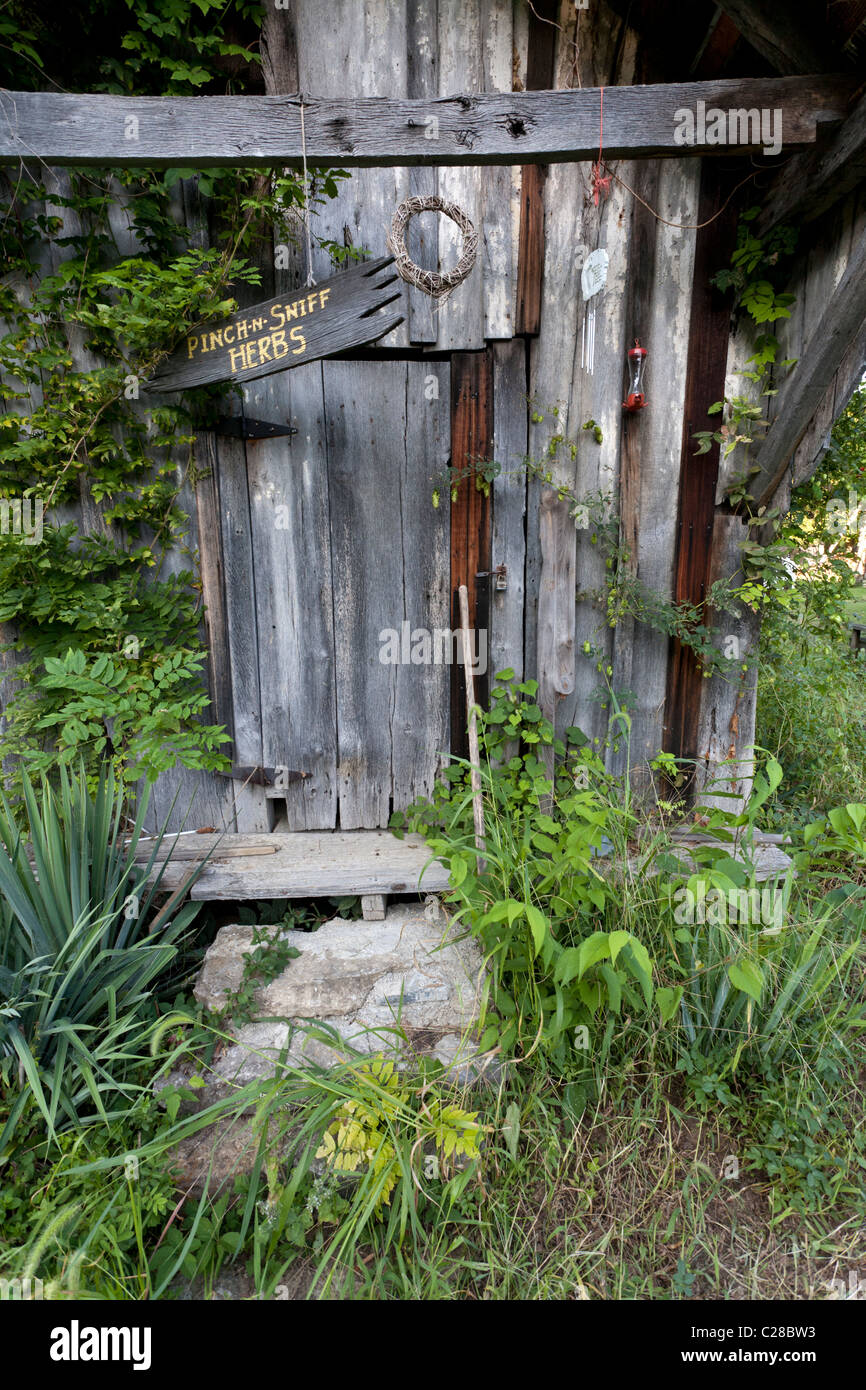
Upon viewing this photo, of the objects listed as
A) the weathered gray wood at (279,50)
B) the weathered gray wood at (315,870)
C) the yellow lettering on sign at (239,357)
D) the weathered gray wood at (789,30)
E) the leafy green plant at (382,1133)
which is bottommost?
the leafy green plant at (382,1133)

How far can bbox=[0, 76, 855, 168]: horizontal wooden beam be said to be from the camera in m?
1.98

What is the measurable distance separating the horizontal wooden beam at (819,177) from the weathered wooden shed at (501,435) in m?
0.01

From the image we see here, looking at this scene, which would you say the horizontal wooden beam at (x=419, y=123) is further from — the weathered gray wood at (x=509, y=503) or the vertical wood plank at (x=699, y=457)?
the weathered gray wood at (x=509, y=503)

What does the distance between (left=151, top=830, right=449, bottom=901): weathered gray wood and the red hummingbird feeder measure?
87.1 inches

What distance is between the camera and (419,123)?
1.99 metres

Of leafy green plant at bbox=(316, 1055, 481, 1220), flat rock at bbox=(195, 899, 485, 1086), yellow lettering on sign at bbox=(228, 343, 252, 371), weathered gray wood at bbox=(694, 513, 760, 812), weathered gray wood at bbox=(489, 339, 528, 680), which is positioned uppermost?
yellow lettering on sign at bbox=(228, 343, 252, 371)

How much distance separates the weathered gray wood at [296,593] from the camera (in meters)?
2.78

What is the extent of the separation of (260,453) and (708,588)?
216cm

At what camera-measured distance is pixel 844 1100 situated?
193 cm

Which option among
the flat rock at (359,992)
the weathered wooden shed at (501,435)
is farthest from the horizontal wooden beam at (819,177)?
the flat rock at (359,992)

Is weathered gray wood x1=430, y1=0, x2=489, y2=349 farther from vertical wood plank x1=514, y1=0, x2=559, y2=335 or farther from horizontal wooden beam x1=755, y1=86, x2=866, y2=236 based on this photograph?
horizontal wooden beam x1=755, y1=86, x2=866, y2=236

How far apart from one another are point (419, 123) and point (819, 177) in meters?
1.42

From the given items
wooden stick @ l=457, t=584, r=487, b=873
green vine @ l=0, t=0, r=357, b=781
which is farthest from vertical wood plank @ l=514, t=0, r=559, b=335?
wooden stick @ l=457, t=584, r=487, b=873
